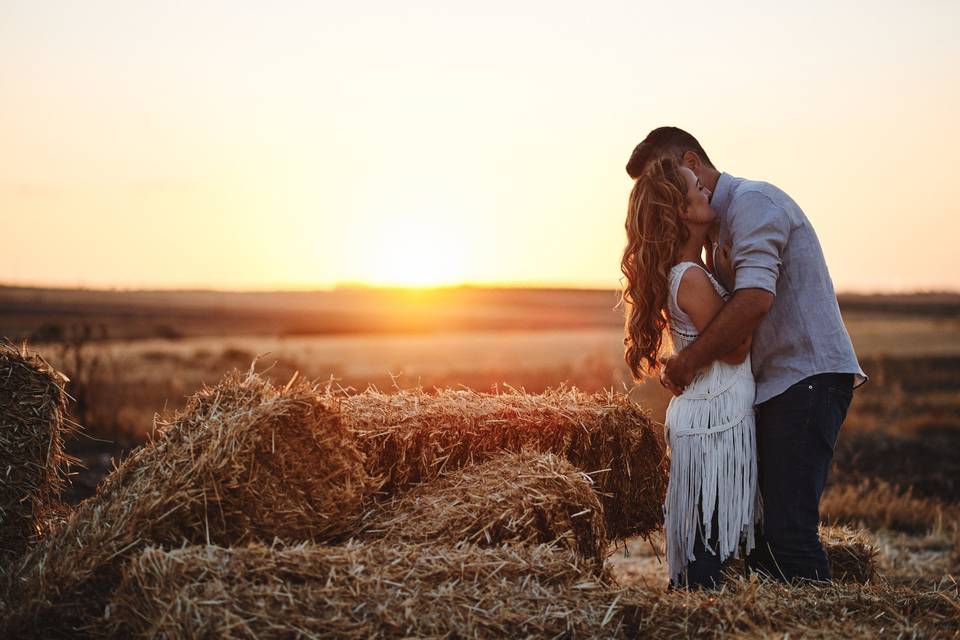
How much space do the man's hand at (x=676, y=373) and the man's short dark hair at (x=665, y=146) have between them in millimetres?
1068

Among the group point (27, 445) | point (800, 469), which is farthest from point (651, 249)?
point (27, 445)

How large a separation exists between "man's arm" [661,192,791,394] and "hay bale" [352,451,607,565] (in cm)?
77

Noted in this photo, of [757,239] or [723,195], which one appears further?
[723,195]

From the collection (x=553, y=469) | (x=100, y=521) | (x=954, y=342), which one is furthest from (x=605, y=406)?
(x=954, y=342)

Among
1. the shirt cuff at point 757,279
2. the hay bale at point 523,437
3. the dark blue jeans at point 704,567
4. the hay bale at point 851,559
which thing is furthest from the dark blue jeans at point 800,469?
the hay bale at point 523,437

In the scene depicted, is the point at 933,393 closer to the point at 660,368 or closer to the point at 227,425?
the point at 660,368

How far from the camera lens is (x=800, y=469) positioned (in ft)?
14.4

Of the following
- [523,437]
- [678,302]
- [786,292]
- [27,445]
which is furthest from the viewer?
[523,437]

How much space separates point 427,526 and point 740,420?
1.60 m

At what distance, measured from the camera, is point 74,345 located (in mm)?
12180

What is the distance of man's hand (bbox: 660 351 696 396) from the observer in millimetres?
4383

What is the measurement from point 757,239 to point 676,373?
732 mm

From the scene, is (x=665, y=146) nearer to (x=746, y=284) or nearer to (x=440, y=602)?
(x=746, y=284)

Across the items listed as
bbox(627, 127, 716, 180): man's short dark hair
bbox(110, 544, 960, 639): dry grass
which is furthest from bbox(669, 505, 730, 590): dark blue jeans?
bbox(627, 127, 716, 180): man's short dark hair
